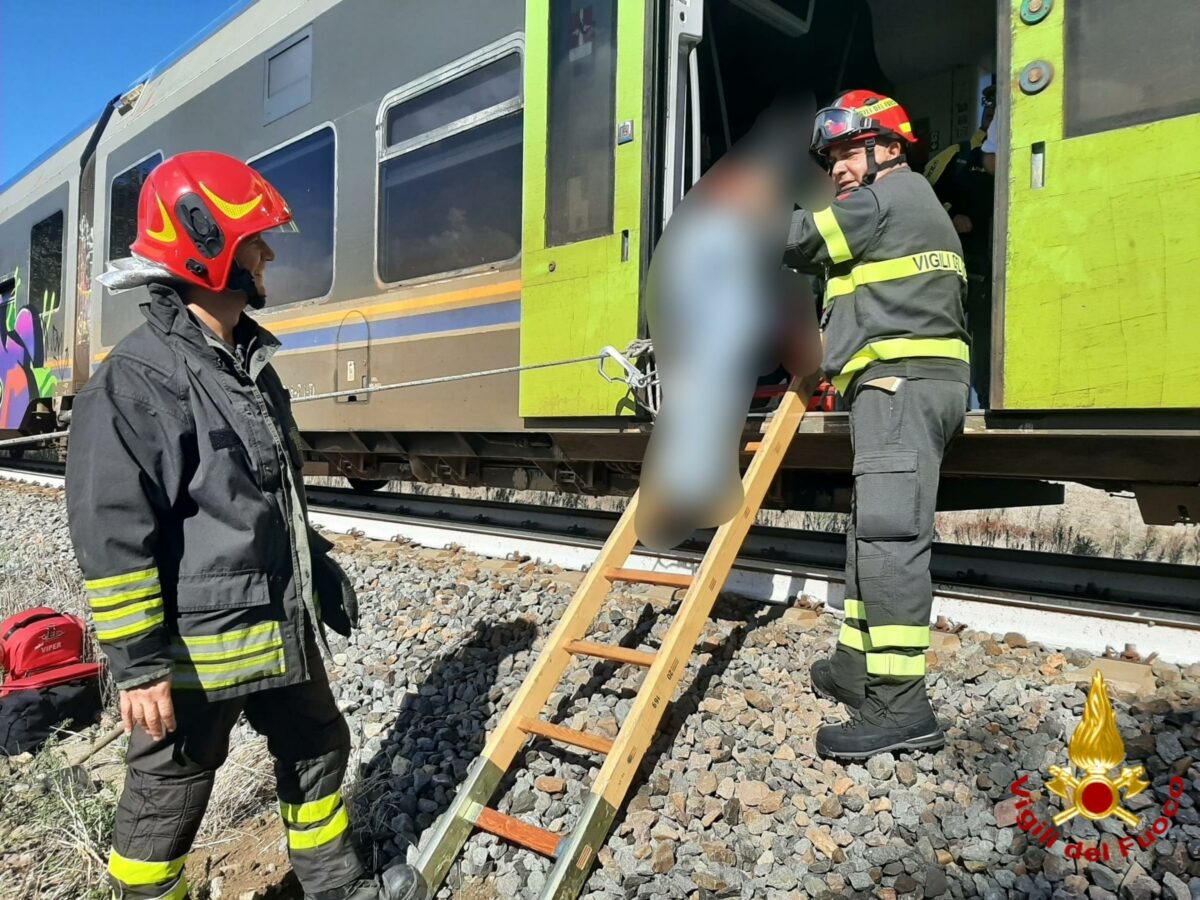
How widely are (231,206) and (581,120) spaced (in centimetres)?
271

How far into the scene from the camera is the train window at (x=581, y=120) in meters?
4.30

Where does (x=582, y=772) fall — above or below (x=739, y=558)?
below

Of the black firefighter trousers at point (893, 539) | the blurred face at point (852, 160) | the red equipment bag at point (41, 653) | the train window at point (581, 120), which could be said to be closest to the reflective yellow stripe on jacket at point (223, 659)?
the black firefighter trousers at point (893, 539)

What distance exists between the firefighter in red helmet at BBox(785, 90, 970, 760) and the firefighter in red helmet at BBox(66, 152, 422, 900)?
151 centimetres

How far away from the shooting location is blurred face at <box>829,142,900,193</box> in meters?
2.99

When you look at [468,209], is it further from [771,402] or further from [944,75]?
[944,75]

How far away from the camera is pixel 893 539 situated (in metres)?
2.68

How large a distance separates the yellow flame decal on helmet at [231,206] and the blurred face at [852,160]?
196cm

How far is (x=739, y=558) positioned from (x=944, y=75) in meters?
4.06

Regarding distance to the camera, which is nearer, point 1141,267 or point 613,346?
point 1141,267

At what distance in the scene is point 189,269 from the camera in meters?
2.05

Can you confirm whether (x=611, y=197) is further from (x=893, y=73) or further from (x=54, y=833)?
(x=54, y=833)

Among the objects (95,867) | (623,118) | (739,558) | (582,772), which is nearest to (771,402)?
(739,558)

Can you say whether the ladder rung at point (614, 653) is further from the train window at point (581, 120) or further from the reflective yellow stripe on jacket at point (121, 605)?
the train window at point (581, 120)
